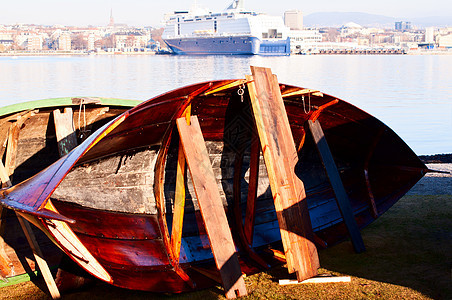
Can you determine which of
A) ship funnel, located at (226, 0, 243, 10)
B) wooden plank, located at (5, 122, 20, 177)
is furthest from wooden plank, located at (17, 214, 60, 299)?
ship funnel, located at (226, 0, 243, 10)

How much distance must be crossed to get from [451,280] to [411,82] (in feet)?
129

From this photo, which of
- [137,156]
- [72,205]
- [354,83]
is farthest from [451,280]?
[354,83]

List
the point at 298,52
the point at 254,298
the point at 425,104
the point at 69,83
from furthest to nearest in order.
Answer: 1. the point at 298,52
2. the point at 69,83
3. the point at 425,104
4. the point at 254,298

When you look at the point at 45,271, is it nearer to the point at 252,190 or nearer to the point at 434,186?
the point at 252,190

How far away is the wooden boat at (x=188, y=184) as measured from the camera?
5.30m

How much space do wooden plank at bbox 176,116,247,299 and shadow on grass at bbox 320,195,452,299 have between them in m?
1.22

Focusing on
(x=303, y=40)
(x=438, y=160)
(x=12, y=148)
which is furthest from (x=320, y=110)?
(x=303, y=40)

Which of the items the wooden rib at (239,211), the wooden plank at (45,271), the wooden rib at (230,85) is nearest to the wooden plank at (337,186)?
the wooden rib at (239,211)

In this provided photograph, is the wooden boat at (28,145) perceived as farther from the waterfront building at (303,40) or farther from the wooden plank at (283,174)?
the waterfront building at (303,40)

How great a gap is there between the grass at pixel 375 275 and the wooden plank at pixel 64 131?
1.53m

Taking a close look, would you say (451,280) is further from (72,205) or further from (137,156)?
(72,205)

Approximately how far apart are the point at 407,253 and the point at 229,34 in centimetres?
8510

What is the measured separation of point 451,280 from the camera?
17.7ft

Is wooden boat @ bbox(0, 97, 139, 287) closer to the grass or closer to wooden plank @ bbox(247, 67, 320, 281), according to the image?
the grass
